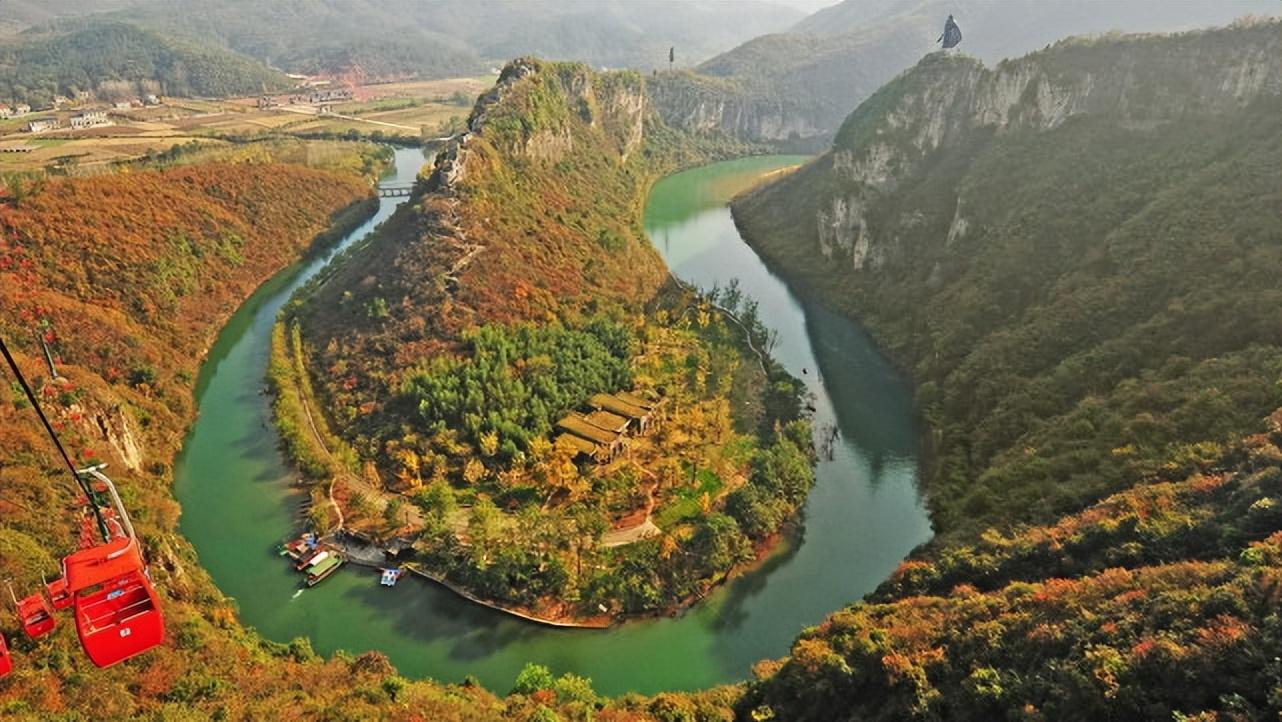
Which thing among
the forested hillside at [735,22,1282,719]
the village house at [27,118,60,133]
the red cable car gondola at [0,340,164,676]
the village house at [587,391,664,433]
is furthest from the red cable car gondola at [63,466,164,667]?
the village house at [27,118,60,133]

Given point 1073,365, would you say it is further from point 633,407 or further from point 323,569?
point 323,569

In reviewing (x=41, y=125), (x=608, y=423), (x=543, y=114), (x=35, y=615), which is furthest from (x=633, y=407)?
(x=41, y=125)

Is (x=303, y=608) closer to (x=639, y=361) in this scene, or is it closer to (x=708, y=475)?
(x=708, y=475)

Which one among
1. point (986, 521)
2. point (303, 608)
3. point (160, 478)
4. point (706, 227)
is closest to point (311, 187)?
point (706, 227)

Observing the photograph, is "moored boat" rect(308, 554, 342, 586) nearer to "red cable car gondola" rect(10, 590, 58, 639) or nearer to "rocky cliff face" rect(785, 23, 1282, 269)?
"red cable car gondola" rect(10, 590, 58, 639)

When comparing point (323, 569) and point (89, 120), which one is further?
point (89, 120)
